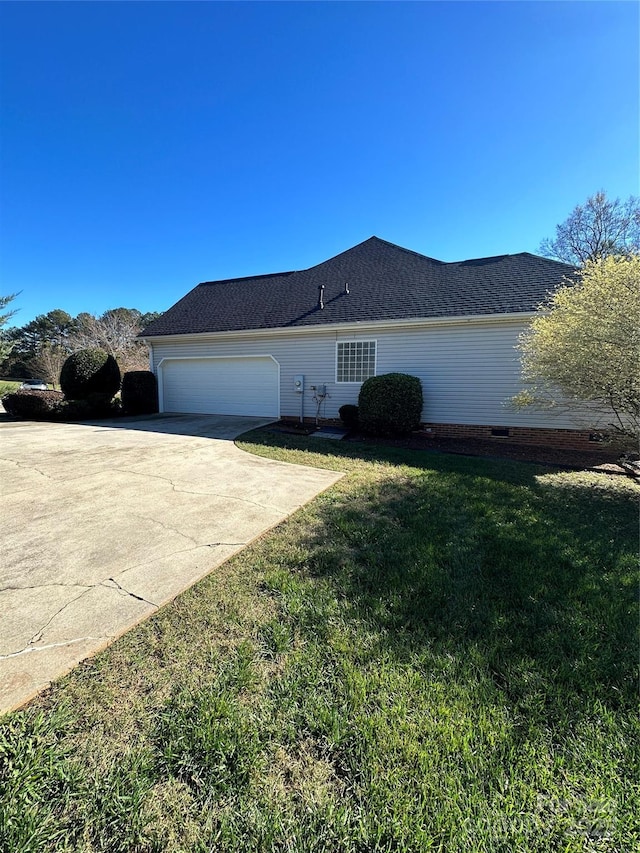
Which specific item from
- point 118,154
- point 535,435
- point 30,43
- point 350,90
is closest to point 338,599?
point 535,435

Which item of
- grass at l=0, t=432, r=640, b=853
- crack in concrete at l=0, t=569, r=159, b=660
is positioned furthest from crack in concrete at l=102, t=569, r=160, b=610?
grass at l=0, t=432, r=640, b=853

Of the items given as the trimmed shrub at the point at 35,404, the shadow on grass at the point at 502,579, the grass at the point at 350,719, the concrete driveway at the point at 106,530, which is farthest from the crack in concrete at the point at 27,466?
the trimmed shrub at the point at 35,404

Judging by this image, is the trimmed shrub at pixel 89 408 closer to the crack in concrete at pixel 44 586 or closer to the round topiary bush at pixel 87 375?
the round topiary bush at pixel 87 375

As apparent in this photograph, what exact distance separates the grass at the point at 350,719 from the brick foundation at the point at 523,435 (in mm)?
6471

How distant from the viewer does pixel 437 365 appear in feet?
30.8

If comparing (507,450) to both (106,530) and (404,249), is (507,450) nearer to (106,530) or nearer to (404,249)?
(106,530)

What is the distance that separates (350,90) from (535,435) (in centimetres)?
958

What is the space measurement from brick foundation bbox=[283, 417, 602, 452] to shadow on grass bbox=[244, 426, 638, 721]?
391 centimetres

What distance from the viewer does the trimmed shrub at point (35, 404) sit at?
11203mm

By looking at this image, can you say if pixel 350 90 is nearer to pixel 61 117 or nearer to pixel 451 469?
pixel 61 117

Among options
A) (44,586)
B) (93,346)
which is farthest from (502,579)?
(93,346)

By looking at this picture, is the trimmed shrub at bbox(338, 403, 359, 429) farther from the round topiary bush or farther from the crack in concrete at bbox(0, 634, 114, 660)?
the round topiary bush

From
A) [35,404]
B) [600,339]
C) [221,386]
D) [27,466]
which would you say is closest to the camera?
[600,339]

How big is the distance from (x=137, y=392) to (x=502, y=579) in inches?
528
